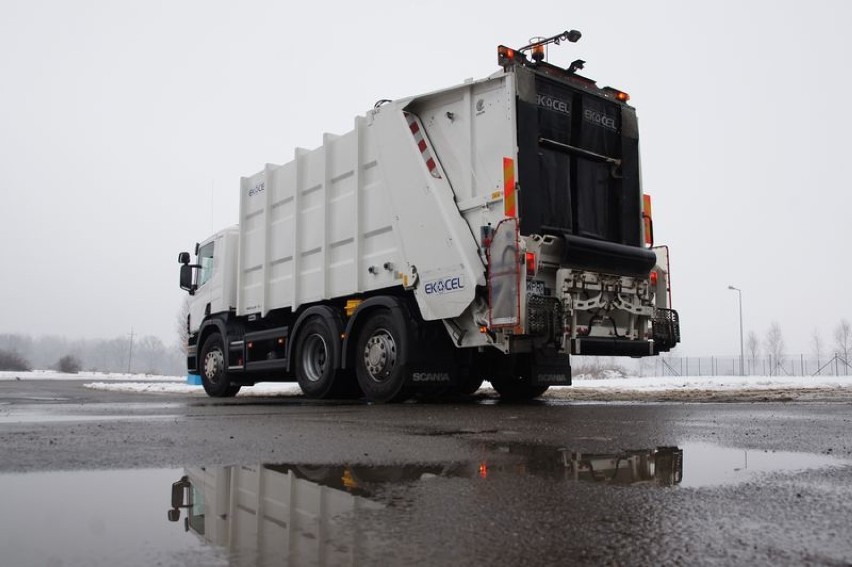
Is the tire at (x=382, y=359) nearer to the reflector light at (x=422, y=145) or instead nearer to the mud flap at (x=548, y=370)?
the mud flap at (x=548, y=370)

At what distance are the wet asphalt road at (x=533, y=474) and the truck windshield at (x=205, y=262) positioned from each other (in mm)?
8271

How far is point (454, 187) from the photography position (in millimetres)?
9195

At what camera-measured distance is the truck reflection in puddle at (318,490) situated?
222 cm

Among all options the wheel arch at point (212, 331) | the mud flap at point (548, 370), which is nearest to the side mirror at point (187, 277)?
the wheel arch at point (212, 331)

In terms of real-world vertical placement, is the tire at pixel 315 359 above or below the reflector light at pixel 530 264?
below

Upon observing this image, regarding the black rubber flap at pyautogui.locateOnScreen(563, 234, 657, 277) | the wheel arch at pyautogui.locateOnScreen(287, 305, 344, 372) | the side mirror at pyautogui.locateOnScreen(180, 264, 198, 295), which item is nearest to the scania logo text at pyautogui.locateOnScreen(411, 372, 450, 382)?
the wheel arch at pyautogui.locateOnScreen(287, 305, 344, 372)

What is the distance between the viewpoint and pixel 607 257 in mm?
8984

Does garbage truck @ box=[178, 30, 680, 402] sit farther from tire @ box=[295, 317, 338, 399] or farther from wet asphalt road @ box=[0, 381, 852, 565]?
wet asphalt road @ box=[0, 381, 852, 565]

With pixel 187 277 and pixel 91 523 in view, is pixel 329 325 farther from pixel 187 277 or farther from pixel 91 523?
pixel 91 523

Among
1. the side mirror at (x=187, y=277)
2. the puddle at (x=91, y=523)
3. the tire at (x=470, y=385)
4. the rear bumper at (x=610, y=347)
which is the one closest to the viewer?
the puddle at (x=91, y=523)

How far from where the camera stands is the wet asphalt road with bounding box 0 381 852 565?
216cm

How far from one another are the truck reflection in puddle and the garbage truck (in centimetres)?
417

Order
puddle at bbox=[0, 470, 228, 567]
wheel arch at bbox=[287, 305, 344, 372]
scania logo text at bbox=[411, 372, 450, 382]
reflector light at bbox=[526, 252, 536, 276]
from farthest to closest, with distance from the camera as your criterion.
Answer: wheel arch at bbox=[287, 305, 344, 372] < scania logo text at bbox=[411, 372, 450, 382] < reflector light at bbox=[526, 252, 536, 276] < puddle at bbox=[0, 470, 228, 567]

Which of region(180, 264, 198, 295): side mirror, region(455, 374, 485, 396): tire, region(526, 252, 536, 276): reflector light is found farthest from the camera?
region(180, 264, 198, 295): side mirror
